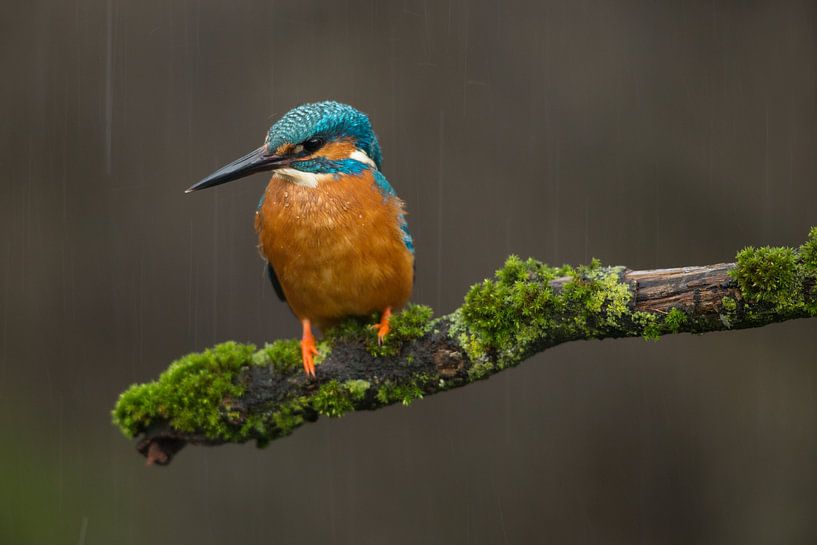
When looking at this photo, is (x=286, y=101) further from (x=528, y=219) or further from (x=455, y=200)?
(x=528, y=219)

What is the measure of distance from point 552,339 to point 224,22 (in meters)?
4.32

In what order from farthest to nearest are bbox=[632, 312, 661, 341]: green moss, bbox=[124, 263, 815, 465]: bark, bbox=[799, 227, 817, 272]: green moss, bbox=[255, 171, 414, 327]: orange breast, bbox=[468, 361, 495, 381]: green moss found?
bbox=[255, 171, 414, 327]: orange breast
bbox=[468, 361, 495, 381]: green moss
bbox=[632, 312, 661, 341]: green moss
bbox=[124, 263, 815, 465]: bark
bbox=[799, 227, 817, 272]: green moss

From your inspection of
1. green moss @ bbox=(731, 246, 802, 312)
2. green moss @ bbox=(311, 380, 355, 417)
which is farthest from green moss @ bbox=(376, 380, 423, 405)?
green moss @ bbox=(731, 246, 802, 312)

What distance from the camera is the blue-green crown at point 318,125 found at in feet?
10.3

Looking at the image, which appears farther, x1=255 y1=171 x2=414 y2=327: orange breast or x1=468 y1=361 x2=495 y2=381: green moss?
x1=255 y1=171 x2=414 y2=327: orange breast

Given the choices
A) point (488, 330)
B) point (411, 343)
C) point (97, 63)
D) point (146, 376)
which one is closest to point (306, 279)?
point (411, 343)

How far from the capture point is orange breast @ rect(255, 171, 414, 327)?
3229mm

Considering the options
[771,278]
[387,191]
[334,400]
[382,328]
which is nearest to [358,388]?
[334,400]

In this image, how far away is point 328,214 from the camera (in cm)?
322

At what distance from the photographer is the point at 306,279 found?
3312 mm

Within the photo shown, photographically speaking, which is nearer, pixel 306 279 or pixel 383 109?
pixel 306 279

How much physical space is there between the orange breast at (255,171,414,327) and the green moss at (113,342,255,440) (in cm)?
41

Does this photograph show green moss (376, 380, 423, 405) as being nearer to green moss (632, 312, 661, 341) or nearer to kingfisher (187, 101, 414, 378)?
kingfisher (187, 101, 414, 378)

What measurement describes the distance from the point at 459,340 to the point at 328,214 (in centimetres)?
71
